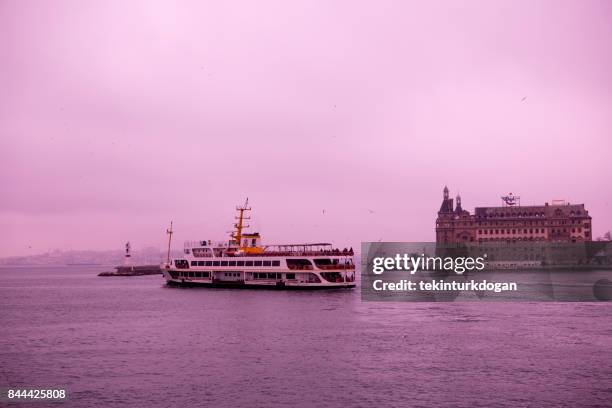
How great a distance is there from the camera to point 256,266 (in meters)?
95.1

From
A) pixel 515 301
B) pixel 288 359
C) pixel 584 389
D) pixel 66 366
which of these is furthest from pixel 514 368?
pixel 515 301

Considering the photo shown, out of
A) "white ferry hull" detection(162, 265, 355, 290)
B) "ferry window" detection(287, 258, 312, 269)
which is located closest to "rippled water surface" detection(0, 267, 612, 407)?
"white ferry hull" detection(162, 265, 355, 290)

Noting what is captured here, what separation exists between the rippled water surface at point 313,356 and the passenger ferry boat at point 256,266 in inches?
743

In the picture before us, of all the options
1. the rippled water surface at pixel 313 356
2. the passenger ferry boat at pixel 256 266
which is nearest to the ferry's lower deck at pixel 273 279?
the passenger ferry boat at pixel 256 266

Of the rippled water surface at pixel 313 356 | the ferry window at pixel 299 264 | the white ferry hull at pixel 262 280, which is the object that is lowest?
the rippled water surface at pixel 313 356

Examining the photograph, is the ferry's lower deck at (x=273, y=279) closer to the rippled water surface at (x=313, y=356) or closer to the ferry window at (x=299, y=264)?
the ferry window at (x=299, y=264)

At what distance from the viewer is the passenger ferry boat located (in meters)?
90.4

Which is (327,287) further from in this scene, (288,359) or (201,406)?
(201,406)

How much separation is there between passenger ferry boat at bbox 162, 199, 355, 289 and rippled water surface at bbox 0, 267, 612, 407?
743 inches

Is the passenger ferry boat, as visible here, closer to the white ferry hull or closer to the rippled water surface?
the white ferry hull

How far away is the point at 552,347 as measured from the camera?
150 feet

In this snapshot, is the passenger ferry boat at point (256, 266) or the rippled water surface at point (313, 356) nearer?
the rippled water surface at point (313, 356)

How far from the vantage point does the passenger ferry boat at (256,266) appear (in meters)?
90.4

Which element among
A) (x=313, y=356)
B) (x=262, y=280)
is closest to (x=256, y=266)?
(x=262, y=280)
